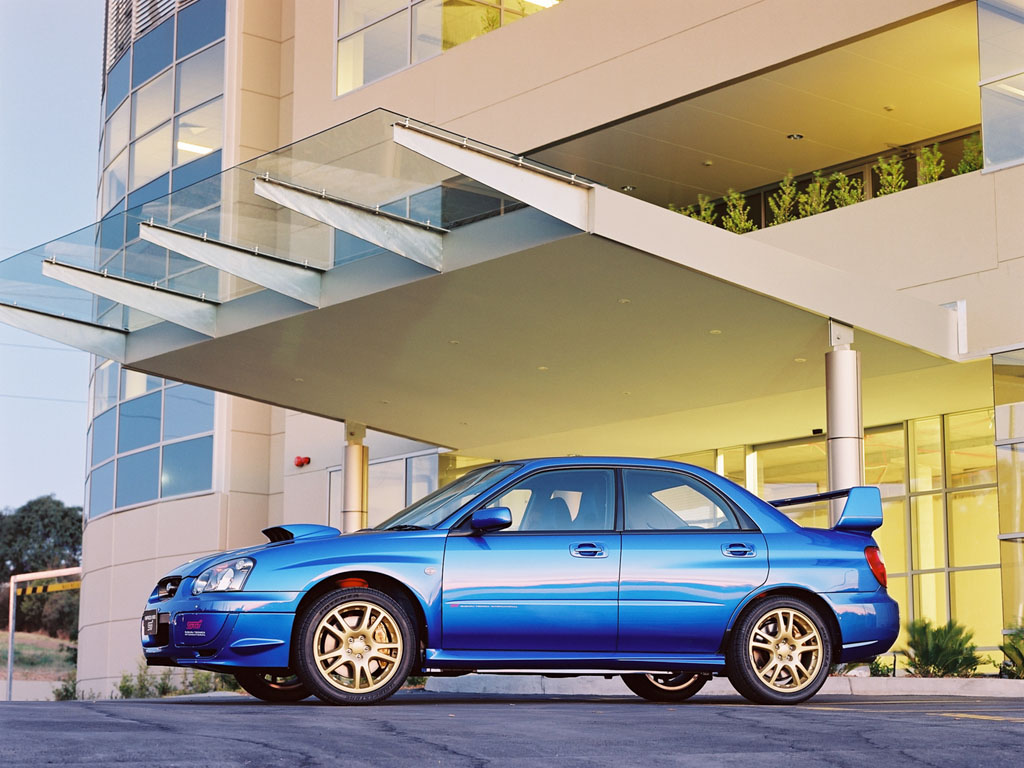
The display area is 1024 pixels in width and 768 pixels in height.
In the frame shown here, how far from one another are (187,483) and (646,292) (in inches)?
672

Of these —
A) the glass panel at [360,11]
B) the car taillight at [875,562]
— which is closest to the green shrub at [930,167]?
the car taillight at [875,562]

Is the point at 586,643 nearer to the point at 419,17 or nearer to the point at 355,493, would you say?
the point at 355,493

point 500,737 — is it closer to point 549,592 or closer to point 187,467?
point 549,592

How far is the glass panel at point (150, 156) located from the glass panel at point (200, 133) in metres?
0.31

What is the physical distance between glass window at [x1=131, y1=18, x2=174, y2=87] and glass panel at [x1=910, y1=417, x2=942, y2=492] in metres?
18.3

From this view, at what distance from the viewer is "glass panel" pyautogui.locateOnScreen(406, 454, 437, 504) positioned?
2510 centimetres

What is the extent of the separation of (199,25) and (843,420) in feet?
66.6

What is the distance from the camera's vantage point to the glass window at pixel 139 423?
30.1 meters

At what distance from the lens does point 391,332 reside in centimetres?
1667

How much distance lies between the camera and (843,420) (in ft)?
50.2

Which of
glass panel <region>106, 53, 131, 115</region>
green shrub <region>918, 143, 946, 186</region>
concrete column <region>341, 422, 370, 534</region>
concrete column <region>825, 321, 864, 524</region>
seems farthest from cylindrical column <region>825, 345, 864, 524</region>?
glass panel <region>106, 53, 131, 115</region>

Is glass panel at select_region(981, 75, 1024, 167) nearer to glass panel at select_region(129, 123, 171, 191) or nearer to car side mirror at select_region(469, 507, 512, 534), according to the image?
car side mirror at select_region(469, 507, 512, 534)

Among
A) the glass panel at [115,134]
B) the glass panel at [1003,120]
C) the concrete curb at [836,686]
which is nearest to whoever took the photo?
the concrete curb at [836,686]

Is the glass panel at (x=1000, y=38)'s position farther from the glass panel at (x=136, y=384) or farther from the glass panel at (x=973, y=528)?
the glass panel at (x=136, y=384)
